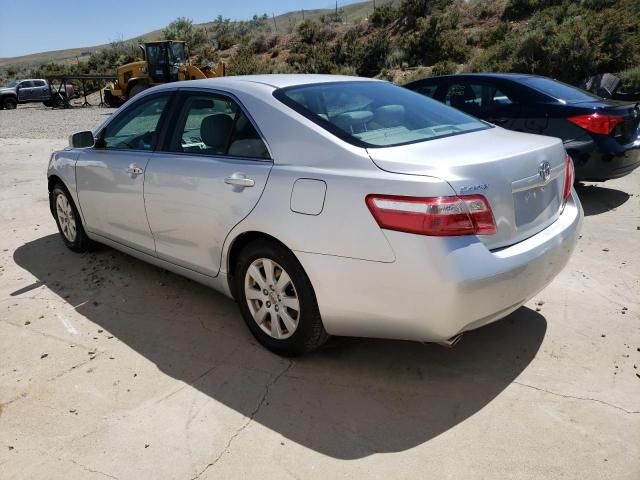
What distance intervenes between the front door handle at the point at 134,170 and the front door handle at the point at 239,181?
1.00 meters

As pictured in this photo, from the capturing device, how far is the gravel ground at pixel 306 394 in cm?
250

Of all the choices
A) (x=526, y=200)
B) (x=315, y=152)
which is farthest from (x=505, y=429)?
(x=315, y=152)

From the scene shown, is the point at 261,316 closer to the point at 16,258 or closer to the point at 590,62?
the point at 16,258

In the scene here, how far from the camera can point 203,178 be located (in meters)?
3.48

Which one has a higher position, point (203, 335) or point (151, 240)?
point (151, 240)

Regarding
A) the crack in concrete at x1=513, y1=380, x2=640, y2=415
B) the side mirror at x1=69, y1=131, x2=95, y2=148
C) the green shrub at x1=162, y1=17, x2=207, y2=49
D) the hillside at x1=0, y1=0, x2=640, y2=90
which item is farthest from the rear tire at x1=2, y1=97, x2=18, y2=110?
the crack in concrete at x1=513, y1=380, x2=640, y2=415

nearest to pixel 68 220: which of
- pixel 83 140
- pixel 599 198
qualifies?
pixel 83 140

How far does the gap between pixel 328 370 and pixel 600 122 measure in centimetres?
439

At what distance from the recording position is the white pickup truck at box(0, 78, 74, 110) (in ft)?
98.4

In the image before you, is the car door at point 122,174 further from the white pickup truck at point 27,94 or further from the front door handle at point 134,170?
the white pickup truck at point 27,94

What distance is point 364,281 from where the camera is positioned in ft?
8.89

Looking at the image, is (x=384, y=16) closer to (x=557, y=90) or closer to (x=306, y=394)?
(x=557, y=90)

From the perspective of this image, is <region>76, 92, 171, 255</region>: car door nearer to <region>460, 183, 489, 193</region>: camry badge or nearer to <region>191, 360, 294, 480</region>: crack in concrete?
<region>191, 360, 294, 480</region>: crack in concrete

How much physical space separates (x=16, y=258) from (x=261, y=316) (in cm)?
326
